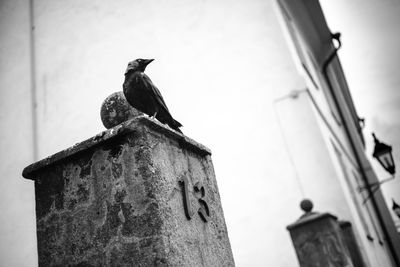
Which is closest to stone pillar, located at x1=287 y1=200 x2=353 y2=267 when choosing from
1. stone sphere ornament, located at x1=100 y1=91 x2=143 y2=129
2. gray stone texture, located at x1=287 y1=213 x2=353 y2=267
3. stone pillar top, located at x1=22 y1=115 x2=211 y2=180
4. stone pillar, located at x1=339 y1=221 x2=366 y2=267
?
gray stone texture, located at x1=287 y1=213 x2=353 y2=267

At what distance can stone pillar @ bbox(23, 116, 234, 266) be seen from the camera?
6.06 feet

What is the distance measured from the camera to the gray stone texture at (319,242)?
446 centimetres

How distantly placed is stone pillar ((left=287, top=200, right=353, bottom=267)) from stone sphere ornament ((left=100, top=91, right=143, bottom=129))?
3081 millimetres

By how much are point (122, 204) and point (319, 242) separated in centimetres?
344

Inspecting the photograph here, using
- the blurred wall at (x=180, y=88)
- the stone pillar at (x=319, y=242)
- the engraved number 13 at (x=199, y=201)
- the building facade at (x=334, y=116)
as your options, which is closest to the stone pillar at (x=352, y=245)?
the building facade at (x=334, y=116)

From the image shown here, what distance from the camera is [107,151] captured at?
205 cm

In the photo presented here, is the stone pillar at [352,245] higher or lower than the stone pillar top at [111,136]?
lower

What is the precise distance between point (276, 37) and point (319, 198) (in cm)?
309

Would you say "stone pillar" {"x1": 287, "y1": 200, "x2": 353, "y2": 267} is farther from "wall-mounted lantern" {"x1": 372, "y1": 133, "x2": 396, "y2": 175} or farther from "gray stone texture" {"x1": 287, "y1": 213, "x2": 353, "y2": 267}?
"wall-mounted lantern" {"x1": 372, "y1": 133, "x2": 396, "y2": 175}

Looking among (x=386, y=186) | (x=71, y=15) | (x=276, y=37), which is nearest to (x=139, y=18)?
(x=71, y=15)

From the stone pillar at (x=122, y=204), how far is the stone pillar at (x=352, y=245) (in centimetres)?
408

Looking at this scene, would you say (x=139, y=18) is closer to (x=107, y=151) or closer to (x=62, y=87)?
(x=62, y=87)

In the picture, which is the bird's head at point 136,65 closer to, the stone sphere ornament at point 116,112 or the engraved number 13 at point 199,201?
the stone sphere ornament at point 116,112

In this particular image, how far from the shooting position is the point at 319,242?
4.57 metres
